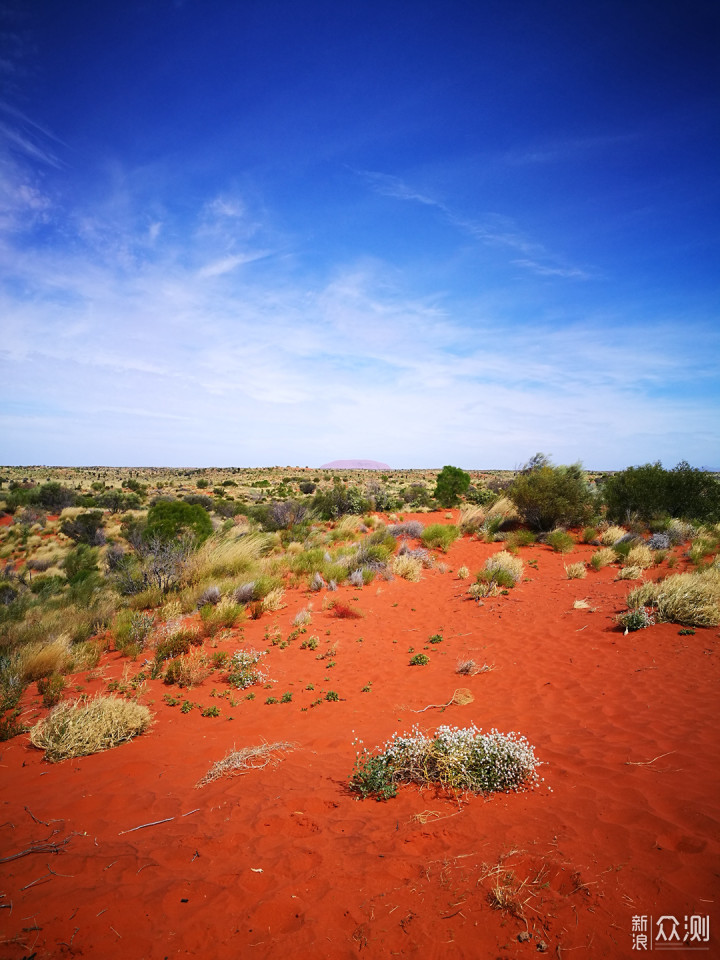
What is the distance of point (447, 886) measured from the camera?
9.53 feet

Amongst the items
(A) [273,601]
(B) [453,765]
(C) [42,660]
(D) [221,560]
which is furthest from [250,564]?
(B) [453,765]

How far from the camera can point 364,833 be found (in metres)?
3.56

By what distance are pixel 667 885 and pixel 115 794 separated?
4.77 meters

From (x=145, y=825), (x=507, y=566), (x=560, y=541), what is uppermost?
(x=560, y=541)

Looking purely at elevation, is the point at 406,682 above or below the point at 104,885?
below

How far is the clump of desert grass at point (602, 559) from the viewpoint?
13539mm

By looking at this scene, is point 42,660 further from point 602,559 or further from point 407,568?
point 602,559

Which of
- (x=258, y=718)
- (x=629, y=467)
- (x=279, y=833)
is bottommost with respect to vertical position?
(x=258, y=718)

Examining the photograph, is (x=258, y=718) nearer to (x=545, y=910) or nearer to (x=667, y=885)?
(x=545, y=910)

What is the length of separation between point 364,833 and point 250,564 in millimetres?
9978

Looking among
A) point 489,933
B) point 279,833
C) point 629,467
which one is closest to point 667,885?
point 489,933

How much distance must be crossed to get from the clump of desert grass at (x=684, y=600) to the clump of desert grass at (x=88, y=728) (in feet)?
30.8

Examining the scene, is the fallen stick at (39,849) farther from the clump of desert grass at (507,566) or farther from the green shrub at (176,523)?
the clump of desert grass at (507,566)

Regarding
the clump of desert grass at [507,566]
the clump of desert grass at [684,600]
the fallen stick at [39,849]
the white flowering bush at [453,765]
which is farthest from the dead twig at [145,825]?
the clump of desert grass at [507,566]
